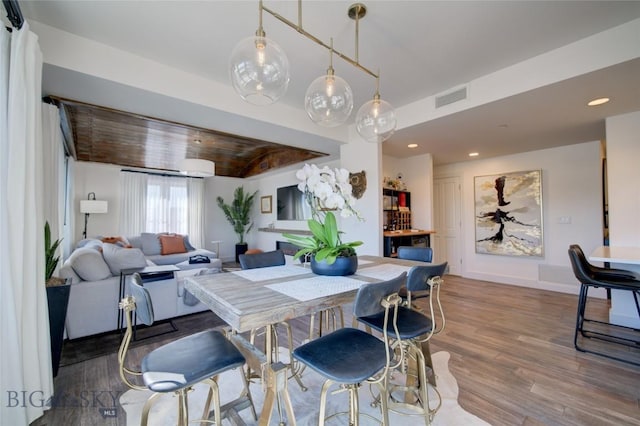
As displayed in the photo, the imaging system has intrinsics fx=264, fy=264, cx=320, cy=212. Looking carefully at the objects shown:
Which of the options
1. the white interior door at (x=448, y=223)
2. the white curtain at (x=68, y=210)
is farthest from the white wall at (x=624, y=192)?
the white curtain at (x=68, y=210)

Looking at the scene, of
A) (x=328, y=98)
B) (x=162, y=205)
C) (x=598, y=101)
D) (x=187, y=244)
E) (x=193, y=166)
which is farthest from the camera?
(x=162, y=205)

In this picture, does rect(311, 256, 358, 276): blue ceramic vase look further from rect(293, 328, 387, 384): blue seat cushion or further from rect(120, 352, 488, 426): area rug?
rect(120, 352, 488, 426): area rug

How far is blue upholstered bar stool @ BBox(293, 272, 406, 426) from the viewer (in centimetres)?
109

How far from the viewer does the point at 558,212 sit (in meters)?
4.33

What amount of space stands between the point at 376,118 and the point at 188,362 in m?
1.97

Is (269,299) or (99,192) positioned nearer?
(269,299)

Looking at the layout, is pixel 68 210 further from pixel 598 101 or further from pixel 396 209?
pixel 598 101

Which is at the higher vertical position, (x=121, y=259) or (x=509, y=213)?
(x=509, y=213)

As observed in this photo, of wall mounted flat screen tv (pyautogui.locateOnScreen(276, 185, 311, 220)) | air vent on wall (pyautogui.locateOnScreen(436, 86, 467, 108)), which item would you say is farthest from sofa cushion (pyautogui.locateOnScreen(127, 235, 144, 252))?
air vent on wall (pyautogui.locateOnScreen(436, 86, 467, 108))

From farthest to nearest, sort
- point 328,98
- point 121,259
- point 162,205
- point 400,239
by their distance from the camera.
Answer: point 162,205 < point 400,239 < point 121,259 < point 328,98

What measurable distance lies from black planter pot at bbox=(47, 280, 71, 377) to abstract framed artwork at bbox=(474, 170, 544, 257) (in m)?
5.87

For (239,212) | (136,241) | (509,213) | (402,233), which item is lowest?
(136,241)

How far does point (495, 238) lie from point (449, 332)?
9.72ft

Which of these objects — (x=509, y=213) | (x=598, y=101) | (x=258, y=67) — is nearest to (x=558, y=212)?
(x=509, y=213)
